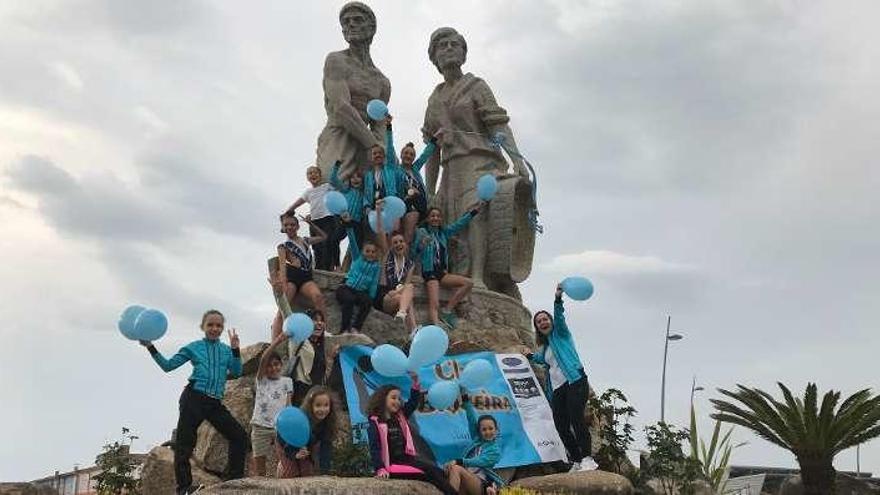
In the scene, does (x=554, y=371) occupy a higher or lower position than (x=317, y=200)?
lower

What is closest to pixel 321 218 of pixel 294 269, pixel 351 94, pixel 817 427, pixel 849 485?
pixel 294 269

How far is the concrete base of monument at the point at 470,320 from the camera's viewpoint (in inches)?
460

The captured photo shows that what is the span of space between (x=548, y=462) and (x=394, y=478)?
9.60 feet

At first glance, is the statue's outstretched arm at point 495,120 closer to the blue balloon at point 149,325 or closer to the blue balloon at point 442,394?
the blue balloon at point 442,394

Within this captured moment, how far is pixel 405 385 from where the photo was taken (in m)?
9.99

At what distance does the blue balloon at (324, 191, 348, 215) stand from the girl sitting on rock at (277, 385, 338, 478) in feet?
12.0

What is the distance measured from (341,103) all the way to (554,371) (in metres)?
5.48

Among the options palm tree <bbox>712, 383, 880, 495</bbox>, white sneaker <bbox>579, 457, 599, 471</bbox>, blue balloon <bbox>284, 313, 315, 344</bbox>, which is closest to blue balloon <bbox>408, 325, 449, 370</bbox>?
blue balloon <bbox>284, 313, 315, 344</bbox>

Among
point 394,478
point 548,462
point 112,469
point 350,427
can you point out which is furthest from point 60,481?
point 394,478

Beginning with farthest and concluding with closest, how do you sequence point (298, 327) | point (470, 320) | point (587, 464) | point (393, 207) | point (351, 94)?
point (351, 94) → point (470, 320) → point (393, 207) → point (587, 464) → point (298, 327)

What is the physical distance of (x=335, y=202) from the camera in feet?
38.2

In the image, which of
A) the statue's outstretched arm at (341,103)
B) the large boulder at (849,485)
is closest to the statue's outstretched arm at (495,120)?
the statue's outstretched arm at (341,103)

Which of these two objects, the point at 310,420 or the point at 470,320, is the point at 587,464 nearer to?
the point at 310,420

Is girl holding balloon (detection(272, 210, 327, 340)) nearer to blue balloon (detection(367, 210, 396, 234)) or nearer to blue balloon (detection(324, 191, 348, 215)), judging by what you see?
blue balloon (detection(324, 191, 348, 215))
